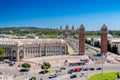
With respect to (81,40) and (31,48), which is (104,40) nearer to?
(81,40)

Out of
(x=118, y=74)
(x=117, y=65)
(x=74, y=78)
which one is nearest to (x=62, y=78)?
(x=74, y=78)

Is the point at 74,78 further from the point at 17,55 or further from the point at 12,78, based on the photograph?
the point at 17,55

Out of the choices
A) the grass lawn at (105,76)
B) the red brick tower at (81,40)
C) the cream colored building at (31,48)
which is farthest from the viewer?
the red brick tower at (81,40)

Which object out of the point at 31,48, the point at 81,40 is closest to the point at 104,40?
the point at 81,40

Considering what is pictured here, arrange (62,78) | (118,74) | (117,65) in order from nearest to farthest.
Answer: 1. (62,78)
2. (118,74)
3. (117,65)

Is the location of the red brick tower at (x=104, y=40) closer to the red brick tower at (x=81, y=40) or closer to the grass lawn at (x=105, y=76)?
the red brick tower at (x=81, y=40)

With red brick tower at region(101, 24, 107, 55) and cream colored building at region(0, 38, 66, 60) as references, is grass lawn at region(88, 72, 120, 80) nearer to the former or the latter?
red brick tower at region(101, 24, 107, 55)

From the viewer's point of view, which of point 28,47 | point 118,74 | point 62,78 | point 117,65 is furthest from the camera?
point 28,47

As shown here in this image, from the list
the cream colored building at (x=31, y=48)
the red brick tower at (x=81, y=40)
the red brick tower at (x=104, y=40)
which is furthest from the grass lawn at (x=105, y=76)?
the cream colored building at (x=31, y=48)
